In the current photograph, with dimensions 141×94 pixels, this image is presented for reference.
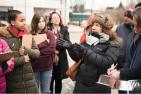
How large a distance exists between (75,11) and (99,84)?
2742 inches

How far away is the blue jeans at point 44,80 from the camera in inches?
255

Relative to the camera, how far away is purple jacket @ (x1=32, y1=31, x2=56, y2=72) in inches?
250

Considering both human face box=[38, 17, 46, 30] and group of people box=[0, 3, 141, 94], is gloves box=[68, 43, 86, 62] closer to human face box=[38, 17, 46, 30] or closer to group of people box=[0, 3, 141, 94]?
group of people box=[0, 3, 141, 94]

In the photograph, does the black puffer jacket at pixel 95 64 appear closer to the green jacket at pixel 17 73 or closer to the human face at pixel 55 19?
the green jacket at pixel 17 73

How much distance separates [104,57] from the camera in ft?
15.5

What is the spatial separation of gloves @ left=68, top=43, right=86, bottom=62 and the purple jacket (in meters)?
1.52

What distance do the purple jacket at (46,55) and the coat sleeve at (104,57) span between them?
1783 millimetres

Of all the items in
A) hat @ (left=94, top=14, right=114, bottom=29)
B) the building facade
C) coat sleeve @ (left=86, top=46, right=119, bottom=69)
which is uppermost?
hat @ (left=94, top=14, right=114, bottom=29)

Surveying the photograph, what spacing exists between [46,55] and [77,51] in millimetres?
1701

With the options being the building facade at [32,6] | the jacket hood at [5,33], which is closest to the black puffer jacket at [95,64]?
the jacket hood at [5,33]

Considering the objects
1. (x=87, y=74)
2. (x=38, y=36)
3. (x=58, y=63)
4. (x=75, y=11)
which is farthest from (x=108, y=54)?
(x=75, y=11)

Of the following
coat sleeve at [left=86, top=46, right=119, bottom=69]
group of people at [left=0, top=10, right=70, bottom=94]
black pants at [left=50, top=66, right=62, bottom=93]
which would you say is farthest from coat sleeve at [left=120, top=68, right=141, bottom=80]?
black pants at [left=50, top=66, right=62, bottom=93]

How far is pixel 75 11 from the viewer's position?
74.1 meters

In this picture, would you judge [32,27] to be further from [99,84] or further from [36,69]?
[99,84]
